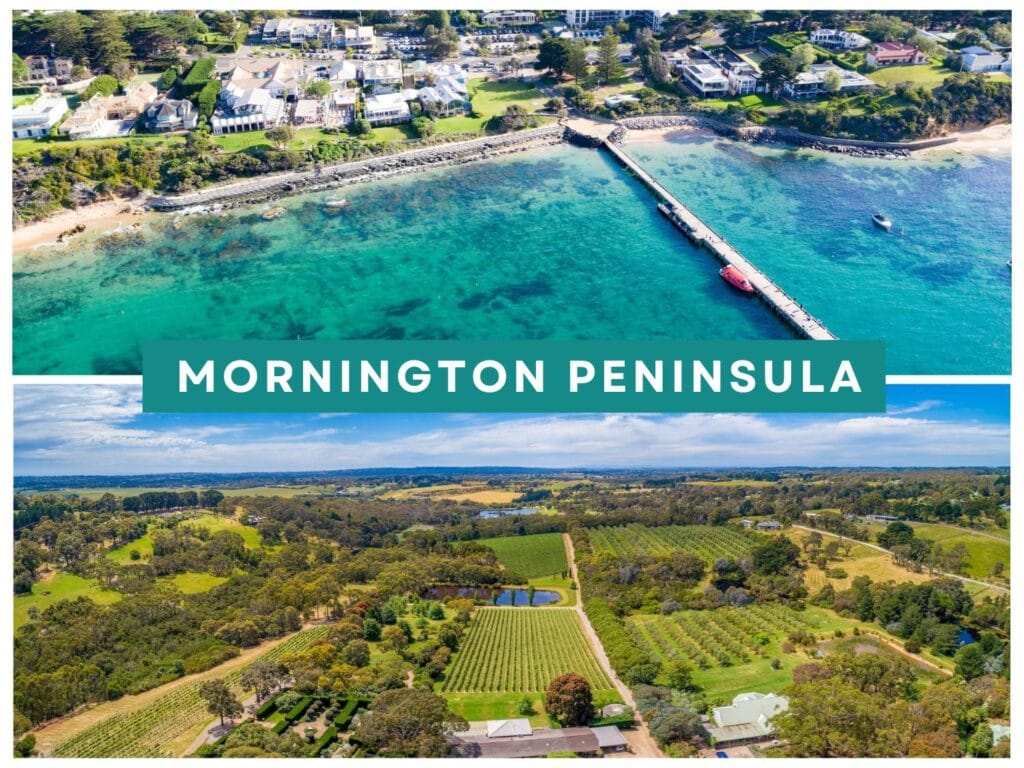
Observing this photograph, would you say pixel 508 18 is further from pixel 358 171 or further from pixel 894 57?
pixel 894 57

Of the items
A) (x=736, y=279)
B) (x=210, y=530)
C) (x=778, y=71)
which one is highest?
(x=778, y=71)

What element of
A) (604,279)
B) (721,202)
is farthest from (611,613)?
(721,202)

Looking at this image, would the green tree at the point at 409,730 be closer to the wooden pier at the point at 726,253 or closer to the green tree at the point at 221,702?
the green tree at the point at 221,702

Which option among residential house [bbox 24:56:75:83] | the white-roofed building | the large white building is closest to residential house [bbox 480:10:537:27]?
the large white building

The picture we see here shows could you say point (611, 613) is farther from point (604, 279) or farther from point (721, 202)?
point (721, 202)

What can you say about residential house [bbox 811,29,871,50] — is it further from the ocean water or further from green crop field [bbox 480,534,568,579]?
green crop field [bbox 480,534,568,579]

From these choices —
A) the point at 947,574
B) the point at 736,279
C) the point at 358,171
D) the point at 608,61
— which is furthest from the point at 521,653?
the point at 608,61
